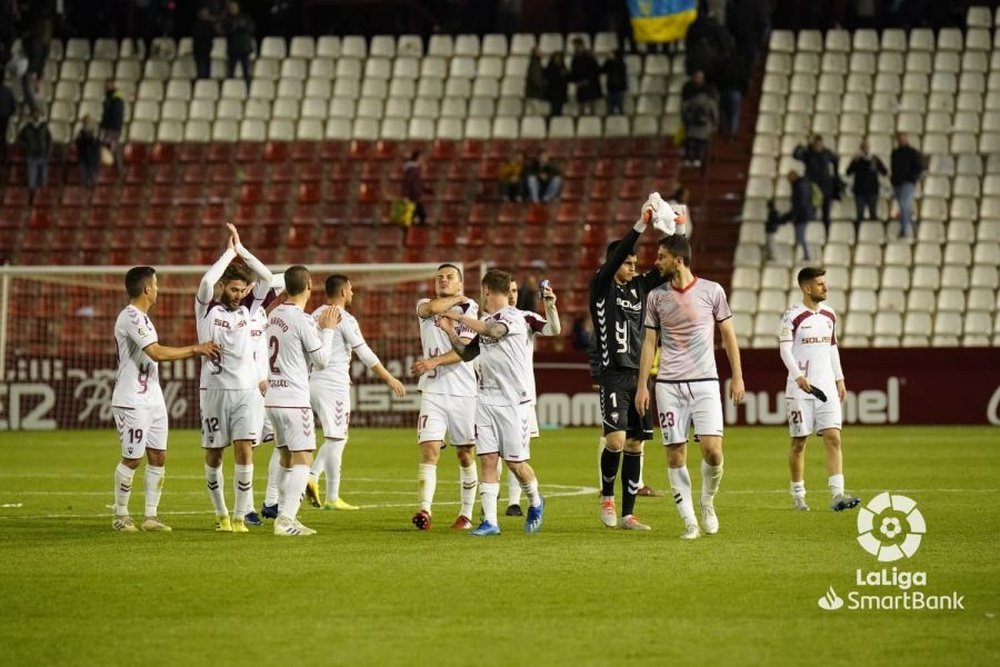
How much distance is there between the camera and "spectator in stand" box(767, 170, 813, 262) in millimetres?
33031

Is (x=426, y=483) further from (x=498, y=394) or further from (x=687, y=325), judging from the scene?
(x=687, y=325)

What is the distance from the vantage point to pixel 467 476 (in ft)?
47.5

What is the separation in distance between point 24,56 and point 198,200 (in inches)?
226

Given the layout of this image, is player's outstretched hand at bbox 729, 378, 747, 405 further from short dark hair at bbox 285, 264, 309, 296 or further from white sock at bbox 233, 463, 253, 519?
white sock at bbox 233, 463, 253, 519

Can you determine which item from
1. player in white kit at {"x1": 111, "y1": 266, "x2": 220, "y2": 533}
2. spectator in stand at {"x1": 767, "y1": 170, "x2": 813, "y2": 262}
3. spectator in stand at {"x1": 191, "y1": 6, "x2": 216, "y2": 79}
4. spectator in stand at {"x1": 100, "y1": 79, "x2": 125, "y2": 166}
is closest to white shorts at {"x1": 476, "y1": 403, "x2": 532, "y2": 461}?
player in white kit at {"x1": 111, "y1": 266, "x2": 220, "y2": 533}

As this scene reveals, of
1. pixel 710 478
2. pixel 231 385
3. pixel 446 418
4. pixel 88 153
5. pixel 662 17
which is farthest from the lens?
pixel 88 153

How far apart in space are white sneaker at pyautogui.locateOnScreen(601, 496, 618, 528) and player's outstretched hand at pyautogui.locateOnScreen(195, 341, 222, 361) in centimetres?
342

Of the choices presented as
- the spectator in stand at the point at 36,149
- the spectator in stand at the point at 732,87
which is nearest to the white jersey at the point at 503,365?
the spectator in stand at the point at 732,87

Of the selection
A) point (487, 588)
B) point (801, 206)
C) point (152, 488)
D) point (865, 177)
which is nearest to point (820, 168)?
point (801, 206)

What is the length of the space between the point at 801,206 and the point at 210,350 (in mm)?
21520

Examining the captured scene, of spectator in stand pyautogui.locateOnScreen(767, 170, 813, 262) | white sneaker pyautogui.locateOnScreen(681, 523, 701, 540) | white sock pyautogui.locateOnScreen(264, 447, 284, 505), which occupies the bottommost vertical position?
white sock pyautogui.locateOnScreen(264, 447, 284, 505)

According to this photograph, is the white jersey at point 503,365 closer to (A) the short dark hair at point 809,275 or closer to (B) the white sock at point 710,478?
(B) the white sock at point 710,478

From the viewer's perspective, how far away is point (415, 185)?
36.1 metres

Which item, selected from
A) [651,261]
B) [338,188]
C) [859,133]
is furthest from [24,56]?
[859,133]
